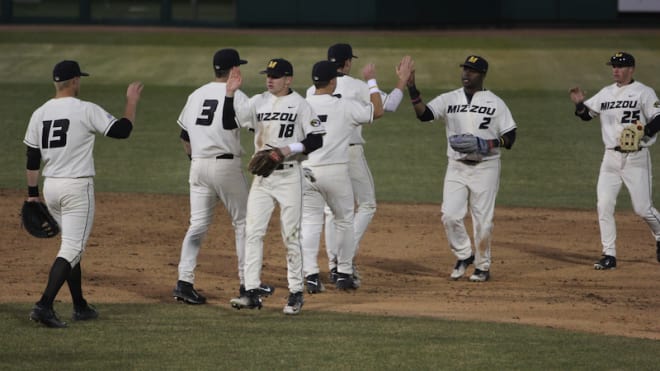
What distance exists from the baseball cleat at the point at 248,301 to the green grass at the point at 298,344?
2.6 inches

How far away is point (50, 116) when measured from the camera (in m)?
8.73

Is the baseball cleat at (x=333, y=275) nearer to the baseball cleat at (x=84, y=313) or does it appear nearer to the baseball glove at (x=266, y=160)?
the baseball glove at (x=266, y=160)

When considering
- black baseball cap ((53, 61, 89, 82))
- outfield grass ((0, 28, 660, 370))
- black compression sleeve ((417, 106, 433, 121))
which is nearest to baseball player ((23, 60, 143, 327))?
black baseball cap ((53, 61, 89, 82))

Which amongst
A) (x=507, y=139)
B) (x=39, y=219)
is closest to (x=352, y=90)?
(x=507, y=139)

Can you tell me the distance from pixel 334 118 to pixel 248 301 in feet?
6.12

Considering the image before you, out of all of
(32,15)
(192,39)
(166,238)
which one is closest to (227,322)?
(166,238)

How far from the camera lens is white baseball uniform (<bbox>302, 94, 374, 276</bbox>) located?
32.7ft

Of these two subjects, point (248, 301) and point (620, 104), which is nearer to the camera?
point (248, 301)

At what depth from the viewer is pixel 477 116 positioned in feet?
35.9

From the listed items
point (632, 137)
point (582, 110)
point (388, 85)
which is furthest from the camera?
point (388, 85)

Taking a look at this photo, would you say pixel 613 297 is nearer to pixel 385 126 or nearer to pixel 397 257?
pixel 397 257

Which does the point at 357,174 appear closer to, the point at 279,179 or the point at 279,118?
the point at 279,179

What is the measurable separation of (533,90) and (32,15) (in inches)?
598

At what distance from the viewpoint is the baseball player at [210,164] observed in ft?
30.8
